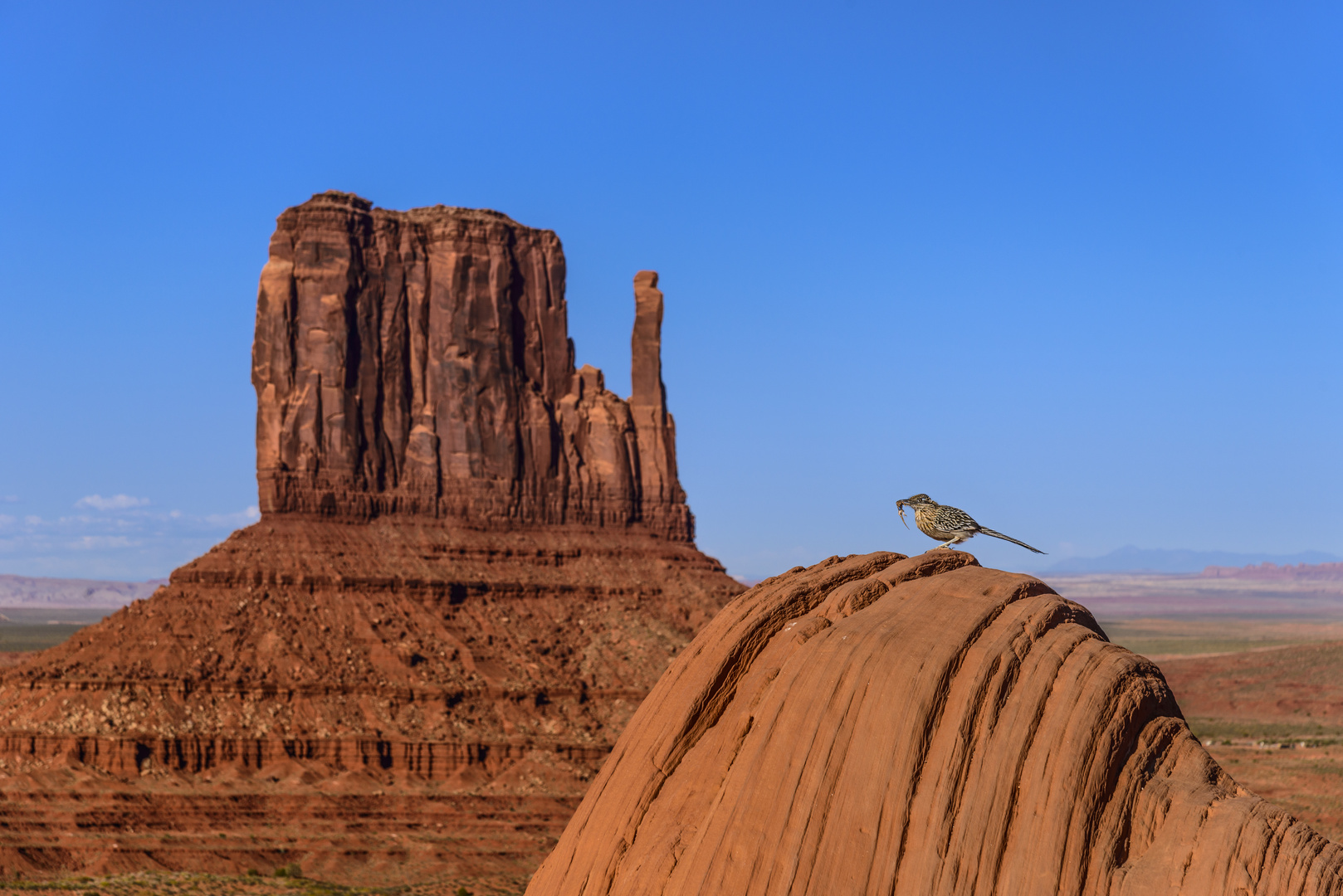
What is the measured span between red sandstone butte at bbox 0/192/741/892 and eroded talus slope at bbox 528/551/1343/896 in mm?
49287

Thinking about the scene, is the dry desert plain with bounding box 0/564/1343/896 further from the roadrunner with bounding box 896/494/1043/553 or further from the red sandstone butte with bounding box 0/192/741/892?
the roadrunner with bounding box 896/494/1043/553

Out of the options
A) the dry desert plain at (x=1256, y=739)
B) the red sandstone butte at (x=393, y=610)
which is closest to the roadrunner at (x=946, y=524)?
the dry desert plain at (x=1256, y=739)

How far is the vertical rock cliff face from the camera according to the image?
94312mm

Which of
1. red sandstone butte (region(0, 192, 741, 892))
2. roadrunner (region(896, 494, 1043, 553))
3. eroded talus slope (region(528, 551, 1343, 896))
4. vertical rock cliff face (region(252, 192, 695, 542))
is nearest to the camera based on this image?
eroded talus slope (region(528, 551, 1343, 896))

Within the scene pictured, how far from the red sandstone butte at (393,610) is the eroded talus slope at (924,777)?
162ft

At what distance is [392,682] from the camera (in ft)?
257

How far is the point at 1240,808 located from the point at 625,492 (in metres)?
89.4

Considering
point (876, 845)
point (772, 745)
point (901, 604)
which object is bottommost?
point (876, 845)

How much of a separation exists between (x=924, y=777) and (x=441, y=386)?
87982 millimetres

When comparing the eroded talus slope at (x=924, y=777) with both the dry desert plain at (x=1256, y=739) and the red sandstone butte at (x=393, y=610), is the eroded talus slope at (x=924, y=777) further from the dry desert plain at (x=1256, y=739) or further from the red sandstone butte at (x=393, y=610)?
the red sandstone butte at (x=393, y=610)

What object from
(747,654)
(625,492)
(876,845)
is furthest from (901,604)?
(625,492)

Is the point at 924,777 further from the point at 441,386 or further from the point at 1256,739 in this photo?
the point at 441,386

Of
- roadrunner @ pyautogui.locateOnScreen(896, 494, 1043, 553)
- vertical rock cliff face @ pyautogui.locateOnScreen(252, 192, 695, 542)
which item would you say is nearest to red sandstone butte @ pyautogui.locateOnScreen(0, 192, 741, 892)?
vertical rock cliff face @ pyautogui.locateOnScreen(252, 192, 695, 542)

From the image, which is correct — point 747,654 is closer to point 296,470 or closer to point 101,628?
point 101,628
